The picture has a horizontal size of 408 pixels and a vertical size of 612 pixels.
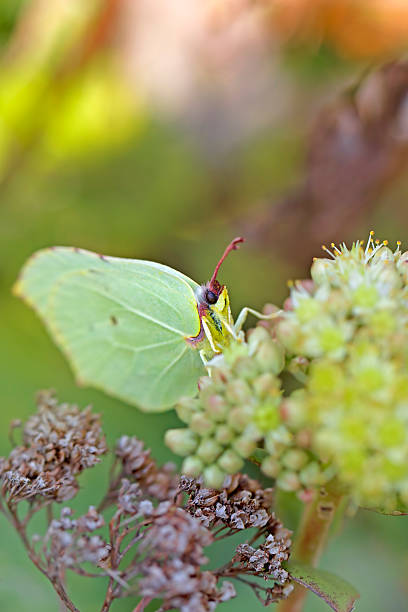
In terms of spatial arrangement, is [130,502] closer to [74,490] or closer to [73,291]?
[74,490]

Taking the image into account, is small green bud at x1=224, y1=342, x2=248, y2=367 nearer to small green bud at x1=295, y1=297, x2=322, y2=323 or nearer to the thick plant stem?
small green bud at x1=295, y1=297, x2=322, y2=323

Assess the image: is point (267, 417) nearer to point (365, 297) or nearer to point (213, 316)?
point (365, 297)

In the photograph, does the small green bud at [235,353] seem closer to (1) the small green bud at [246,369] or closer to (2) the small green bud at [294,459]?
(1) the small green bud at [246,369]

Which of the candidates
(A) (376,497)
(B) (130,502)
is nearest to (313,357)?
(A) (376,497)

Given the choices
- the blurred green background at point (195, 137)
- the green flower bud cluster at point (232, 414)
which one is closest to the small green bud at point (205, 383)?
the green flower bud cluster at point (232, 414)

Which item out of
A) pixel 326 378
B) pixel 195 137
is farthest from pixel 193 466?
pixel 195 137

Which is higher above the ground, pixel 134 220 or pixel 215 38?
pixel 215 38
